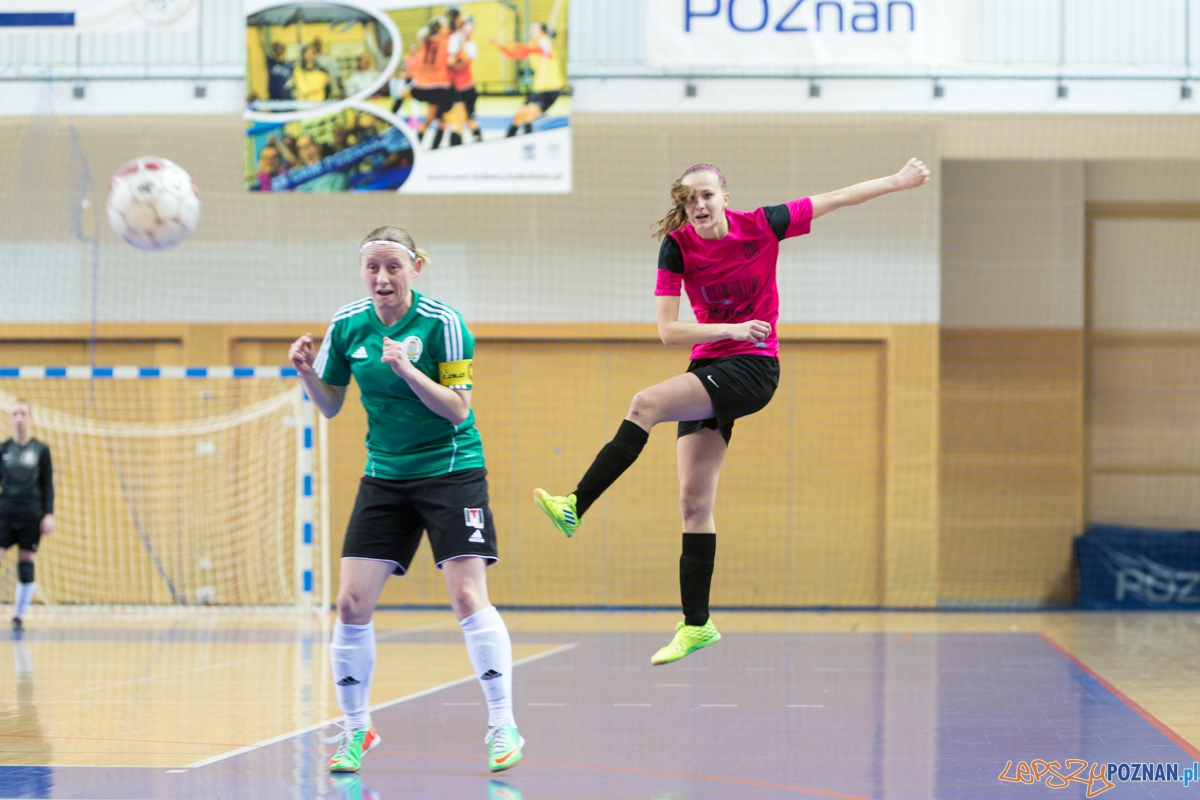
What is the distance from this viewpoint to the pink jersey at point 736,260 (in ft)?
16.0

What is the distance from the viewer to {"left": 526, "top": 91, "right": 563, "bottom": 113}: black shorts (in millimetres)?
11773

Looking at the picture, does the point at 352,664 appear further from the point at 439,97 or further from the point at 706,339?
the point at 439,97

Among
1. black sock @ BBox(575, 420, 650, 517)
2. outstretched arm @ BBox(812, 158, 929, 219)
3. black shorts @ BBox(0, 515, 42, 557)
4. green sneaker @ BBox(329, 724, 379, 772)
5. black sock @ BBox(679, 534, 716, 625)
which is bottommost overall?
green sneaker @ BBox(329, 724, 379, 772)

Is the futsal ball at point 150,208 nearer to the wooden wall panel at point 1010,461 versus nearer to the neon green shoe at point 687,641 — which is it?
the neon green shoe at point 687,641

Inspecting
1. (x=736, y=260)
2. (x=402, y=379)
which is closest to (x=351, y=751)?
(x=402, y=379)

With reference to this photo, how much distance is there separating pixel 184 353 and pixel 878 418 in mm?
7239

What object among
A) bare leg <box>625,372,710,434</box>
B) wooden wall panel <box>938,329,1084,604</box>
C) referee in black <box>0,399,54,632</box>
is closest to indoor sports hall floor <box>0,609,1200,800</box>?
referee in black <box>0,399,54,632</box>

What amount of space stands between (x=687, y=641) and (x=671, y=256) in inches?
61.8

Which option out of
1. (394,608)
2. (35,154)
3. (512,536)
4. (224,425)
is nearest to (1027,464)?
(512,536)

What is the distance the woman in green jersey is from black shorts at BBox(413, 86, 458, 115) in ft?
24.2

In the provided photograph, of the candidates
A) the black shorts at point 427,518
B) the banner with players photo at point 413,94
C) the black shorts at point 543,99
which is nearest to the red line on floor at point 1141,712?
the black shorts at point 427,518

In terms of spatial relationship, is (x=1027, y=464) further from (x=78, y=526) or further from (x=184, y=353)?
(x=78, y=526)

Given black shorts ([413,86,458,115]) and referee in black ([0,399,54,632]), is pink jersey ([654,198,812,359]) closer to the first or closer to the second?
black shorts ([413,86,458,115])

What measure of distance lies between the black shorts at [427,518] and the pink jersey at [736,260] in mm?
1120
